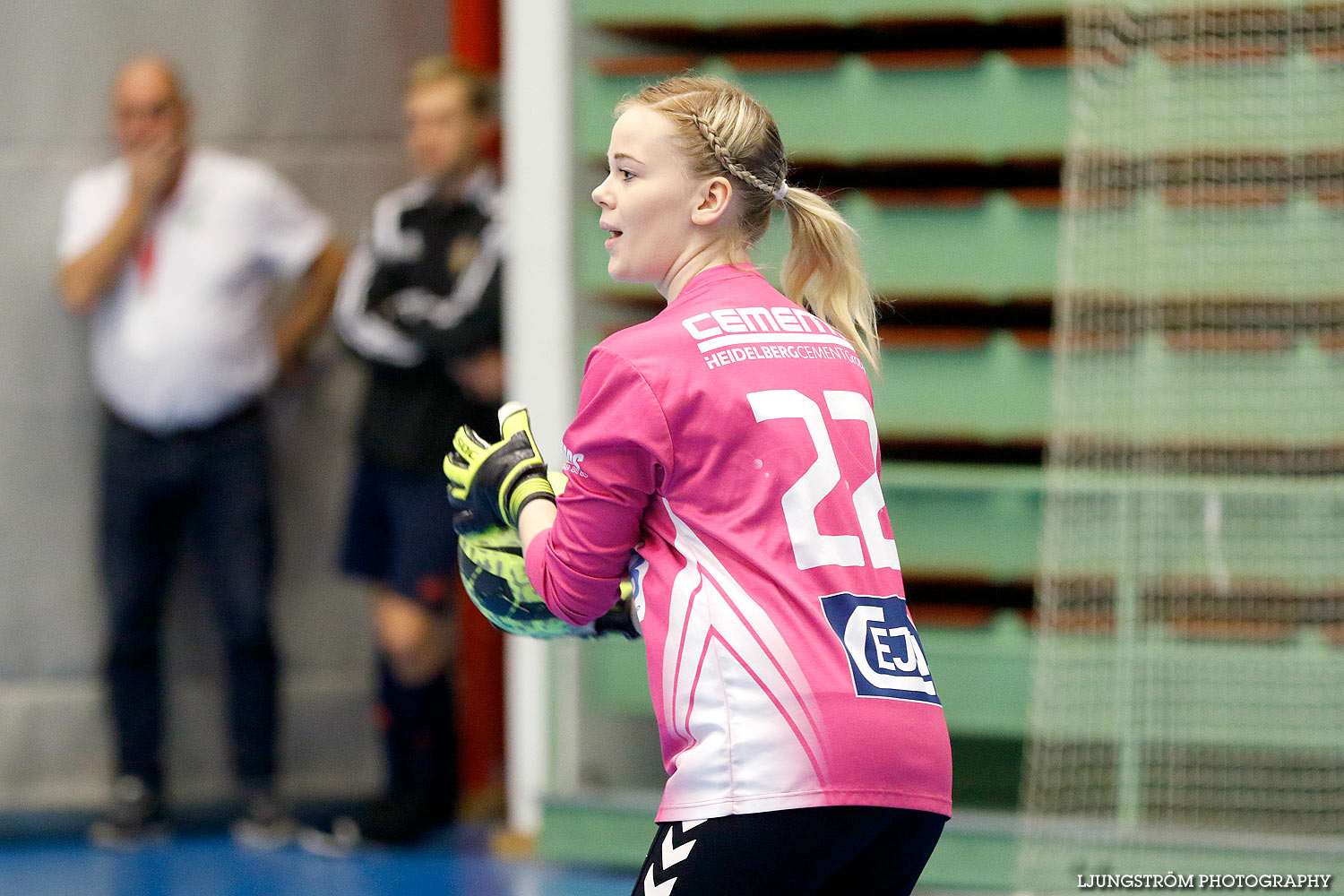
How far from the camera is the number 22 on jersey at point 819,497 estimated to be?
185 centimetres

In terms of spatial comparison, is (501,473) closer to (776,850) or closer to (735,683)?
(735,683)

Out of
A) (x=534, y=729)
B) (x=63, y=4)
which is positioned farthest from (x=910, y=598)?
(x=63, y=4)

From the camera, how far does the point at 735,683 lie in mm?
1853

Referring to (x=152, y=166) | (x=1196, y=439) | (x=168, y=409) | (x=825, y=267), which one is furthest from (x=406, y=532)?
(x=825, y=267)

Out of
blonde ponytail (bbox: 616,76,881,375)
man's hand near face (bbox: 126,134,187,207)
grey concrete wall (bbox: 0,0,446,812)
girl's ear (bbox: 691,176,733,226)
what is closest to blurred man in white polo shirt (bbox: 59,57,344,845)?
man's hand near face (bbox: 126,134,187,207)

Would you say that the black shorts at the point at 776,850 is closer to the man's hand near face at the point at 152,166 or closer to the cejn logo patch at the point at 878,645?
the cejn logo patch at the point at 878,645

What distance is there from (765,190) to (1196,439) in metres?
2.80

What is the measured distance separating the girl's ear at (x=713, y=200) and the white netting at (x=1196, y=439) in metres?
2.64

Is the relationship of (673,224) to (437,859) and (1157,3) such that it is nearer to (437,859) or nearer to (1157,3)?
(1157,3)

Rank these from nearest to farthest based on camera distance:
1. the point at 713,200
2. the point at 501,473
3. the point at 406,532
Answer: the point at 713,200 < the point at 501,473 < the point at 406,532

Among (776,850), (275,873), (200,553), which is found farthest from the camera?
(200,553)

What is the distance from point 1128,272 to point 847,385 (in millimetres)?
2818

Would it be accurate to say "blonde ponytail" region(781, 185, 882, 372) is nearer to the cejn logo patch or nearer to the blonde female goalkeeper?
the blonde female goalkeeper

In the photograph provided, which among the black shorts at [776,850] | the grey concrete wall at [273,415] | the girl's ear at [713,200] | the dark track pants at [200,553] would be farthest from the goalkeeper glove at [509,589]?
the grey concrete wall at [273,415]
